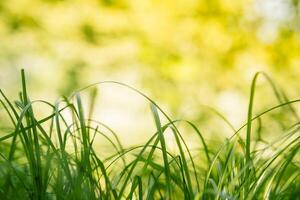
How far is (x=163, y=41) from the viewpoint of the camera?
4383 mm

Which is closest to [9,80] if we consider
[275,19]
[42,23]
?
[42,23]

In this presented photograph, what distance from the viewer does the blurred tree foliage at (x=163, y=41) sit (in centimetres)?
420

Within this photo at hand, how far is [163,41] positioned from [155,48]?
0.33ft

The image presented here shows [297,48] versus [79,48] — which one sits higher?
[79,48]

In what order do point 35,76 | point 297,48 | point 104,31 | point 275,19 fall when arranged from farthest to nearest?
1. point 35,76
2. point 104,31
3. point 275,19
4. point 297,48

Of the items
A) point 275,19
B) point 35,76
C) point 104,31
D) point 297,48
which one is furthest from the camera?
point 35,76

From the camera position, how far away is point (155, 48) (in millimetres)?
4441

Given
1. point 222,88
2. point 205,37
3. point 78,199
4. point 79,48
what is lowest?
point 78,199

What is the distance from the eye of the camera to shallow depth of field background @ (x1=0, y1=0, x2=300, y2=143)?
419 centimetres

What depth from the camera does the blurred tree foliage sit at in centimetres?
420

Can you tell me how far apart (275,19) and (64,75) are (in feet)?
6.73

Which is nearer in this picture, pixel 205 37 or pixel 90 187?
pixel 90 187

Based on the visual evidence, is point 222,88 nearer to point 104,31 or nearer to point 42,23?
point 104,31

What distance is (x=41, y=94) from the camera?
5.14 m
